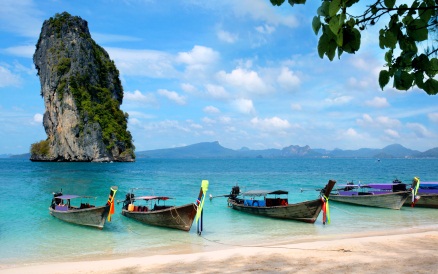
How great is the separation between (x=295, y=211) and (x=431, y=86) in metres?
16.4

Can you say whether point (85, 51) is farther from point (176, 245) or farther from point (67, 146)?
point (176, 245)

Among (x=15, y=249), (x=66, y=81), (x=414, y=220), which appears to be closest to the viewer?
(x=15, y=249)

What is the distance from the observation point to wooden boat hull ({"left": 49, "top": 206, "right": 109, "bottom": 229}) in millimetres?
16359

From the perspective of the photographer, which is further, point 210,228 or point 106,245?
point 210,228

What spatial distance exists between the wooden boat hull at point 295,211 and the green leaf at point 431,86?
1570 cm

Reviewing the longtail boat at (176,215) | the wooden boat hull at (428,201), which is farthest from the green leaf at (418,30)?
the wooden boat hull at (428,201)

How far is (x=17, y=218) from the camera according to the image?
20.1m

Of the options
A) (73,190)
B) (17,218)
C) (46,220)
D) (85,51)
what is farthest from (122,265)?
(85,51)

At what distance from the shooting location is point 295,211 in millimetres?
18062

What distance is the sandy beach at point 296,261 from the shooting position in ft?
28.9

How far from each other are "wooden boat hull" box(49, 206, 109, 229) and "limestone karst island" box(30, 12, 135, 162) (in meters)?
78.1

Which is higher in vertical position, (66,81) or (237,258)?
(66,81)

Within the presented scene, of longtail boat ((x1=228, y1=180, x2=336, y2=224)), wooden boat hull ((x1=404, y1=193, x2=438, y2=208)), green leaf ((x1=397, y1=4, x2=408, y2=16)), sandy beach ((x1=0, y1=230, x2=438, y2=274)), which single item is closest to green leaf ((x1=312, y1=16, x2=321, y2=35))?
green leaf ((x1=397, y1=4, x2=408, y2=16))

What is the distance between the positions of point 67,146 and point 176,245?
88.9 meters
